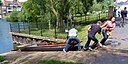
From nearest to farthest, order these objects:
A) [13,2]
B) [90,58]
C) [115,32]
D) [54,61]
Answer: [54,61] → [90,58] → [115,32] → [13,2]

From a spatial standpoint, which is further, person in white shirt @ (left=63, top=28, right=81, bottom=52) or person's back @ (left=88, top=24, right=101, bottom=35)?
person's back @ (left=88, top=24, right=101, bottom=35)

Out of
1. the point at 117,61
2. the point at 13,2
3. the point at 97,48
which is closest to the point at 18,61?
the point at 117,61

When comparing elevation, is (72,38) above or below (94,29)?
below

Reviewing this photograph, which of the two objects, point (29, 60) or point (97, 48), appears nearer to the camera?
point (29, 60)

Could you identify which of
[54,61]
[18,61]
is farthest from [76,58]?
[18,61]

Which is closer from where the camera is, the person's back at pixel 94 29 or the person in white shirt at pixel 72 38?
the person in white shirt at pixel 72 38

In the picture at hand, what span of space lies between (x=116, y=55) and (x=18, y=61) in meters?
4.53

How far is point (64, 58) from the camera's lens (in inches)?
613

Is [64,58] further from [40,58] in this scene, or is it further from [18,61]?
[18,61]

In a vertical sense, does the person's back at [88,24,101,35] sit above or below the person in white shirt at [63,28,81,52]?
above

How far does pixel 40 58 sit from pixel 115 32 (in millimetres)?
13889

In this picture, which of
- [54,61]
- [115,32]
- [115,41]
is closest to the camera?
[54,61]

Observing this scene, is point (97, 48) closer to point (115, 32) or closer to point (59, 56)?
point (59, 56)

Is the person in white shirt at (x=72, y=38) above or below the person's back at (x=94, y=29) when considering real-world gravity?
below
